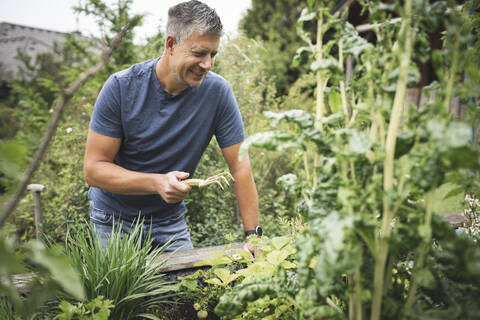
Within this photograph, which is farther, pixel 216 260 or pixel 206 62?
pixel 206 62

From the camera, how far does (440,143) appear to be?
64 cm

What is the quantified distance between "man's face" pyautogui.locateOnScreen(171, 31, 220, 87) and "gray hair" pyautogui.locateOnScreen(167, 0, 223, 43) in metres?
0.03

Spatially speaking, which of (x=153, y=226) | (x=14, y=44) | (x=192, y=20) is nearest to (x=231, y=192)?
(x=153, y=226)

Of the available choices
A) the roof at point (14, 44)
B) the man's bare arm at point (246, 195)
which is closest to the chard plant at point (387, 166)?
the man's bare arm at point (246, 195)

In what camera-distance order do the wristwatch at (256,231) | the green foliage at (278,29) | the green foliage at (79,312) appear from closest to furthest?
the green foliage at (79,312) < the wristwatch at (256,231) < the green foliage at (278,29)

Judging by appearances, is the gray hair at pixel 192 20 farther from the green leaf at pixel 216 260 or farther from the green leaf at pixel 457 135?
the green leaf at pixel 457 135

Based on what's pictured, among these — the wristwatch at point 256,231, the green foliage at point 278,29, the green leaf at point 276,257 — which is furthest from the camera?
the green foliage at point 278,29

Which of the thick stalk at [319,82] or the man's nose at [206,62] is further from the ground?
the man's nose at [206,62]

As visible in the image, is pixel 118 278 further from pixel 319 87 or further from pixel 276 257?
pixel 319 87

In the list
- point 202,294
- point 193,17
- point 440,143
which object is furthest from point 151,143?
point 440,143

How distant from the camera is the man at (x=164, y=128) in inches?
76.7

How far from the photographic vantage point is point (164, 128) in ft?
7.20

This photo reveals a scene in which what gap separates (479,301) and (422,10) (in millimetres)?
714

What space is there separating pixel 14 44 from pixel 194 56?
1522cm
